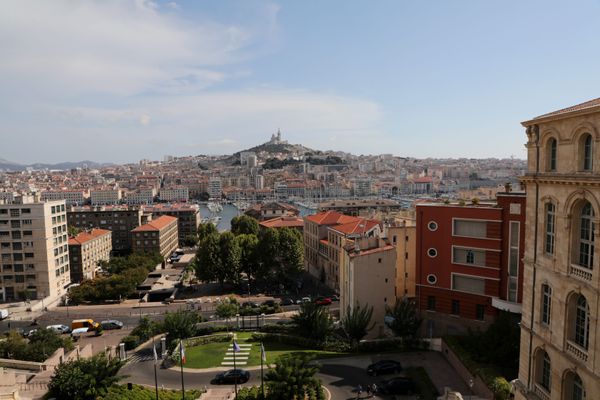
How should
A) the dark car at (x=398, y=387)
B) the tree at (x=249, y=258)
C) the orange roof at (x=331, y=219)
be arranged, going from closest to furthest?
the dark car at (x=398, y=387) < the tree at (x=249, y=258) < the orange roof at (x=331, y=219)

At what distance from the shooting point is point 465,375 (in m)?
24.5

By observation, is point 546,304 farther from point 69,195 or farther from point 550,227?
point 69,195

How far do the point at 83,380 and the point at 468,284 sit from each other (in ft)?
76.2

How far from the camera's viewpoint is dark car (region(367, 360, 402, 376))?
25453 millimetres

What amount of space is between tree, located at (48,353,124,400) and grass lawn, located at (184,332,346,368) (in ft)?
22.3

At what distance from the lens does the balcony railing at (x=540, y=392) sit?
1388cm

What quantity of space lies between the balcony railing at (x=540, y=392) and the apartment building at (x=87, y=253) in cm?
5880

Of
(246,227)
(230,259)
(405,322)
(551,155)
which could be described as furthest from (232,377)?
(246,227)

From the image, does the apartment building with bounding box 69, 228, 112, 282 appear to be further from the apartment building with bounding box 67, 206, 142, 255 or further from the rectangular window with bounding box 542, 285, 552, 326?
the rectangular window with bounding box 542, 285, 552, 326

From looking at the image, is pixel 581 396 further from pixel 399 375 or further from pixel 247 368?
pixel 247 368

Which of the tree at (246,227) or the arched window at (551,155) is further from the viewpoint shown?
the tree at (246,227)

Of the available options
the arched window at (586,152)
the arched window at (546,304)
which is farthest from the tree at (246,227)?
the arched window at (586,152)

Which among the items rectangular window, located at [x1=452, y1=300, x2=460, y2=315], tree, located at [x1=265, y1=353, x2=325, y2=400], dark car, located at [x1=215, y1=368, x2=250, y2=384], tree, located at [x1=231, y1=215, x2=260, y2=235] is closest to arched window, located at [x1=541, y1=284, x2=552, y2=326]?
tree, located at [x1=265, y1=353, x2=325, y2=400]

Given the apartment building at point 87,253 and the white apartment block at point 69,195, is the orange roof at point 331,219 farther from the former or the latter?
the white apartment block at point 69,195
